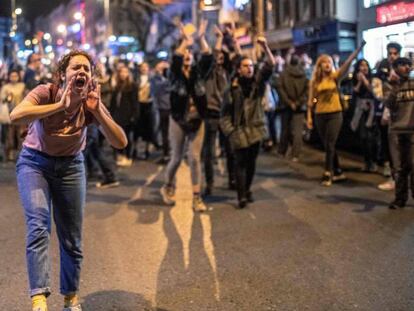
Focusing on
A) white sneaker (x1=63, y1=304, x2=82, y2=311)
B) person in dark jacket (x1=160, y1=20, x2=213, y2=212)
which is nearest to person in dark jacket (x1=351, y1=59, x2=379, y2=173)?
person in dark jacket (x1=160, y1=20, x2=213, y2=212)

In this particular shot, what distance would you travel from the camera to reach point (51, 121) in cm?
362

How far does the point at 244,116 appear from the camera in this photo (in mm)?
7027

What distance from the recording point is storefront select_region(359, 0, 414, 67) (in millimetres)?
7297

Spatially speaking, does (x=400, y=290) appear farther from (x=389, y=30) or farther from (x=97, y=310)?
(x=389, y=30)

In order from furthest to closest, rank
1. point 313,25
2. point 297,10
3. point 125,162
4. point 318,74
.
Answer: point 297,10 < point 313,25 < point 125,162 < point 318,74

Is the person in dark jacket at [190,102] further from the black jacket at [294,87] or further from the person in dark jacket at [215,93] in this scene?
the black jacket at [294,87]

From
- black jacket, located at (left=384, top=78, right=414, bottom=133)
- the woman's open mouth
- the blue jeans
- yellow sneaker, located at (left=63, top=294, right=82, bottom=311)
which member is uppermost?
the woman's open mouth

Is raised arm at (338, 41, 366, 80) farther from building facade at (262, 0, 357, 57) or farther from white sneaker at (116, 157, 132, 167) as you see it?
building facade at (262, 0, 357, 57)

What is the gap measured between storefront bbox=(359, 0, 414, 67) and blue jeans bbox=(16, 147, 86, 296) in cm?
487

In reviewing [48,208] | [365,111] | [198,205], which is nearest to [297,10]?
[365,111]

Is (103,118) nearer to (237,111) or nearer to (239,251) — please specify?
(239,251)

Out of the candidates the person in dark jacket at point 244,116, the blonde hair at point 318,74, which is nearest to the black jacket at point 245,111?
the person in dark jacket at point 244,116

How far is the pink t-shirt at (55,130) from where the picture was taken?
3611 mm

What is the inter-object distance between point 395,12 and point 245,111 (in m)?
2.31
